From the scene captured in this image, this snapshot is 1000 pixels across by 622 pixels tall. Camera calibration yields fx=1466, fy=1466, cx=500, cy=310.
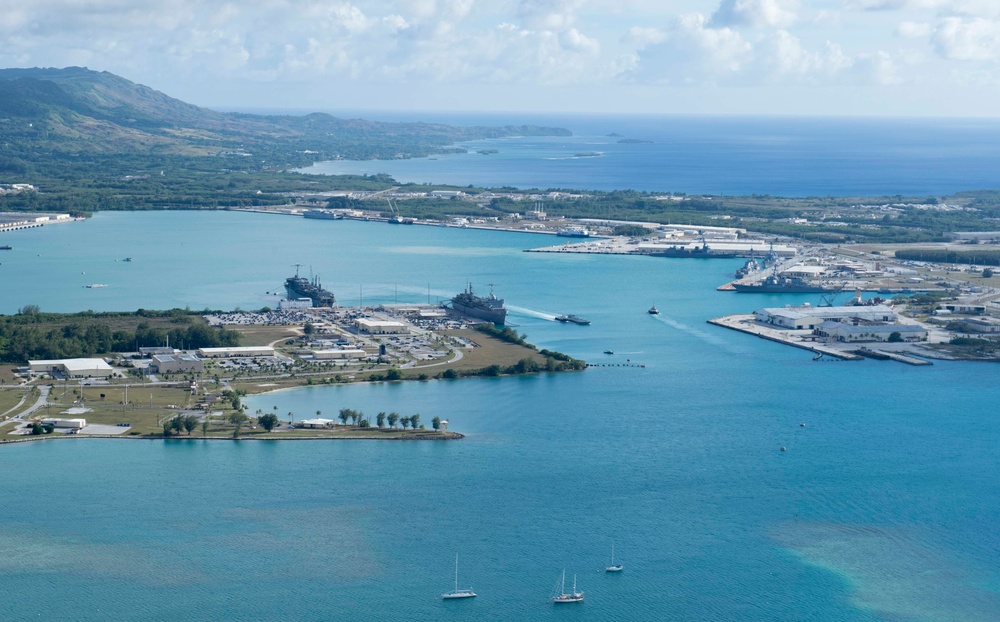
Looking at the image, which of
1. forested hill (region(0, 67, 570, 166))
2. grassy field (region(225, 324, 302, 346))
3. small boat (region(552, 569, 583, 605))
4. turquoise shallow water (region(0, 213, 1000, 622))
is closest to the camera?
small boat (region(552, 569, 583, 605))

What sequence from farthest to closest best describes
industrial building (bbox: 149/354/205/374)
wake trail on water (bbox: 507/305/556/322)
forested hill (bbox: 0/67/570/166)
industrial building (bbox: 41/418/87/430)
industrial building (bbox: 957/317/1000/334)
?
forested hill (bbox: 0/67/570/166) → wake trail on water (bbox: 507/305/556/322) → industrial building (bbox: 957/317/1000/334) → industrial building (bbox: 149/354/205/374) → industrial building (bbox: 41/418/87/430)

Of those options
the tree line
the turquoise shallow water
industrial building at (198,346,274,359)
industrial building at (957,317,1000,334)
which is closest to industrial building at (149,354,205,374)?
industrial building at (198,346,274,359)

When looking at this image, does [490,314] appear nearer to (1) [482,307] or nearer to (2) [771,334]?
(1) [482,307]

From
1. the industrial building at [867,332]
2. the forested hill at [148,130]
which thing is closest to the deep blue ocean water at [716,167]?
the forested hill at [148,130]

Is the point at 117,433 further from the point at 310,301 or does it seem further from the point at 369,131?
the point at 369,131

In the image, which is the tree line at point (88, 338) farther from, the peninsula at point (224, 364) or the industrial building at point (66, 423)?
the industrial building at point (66, 423)

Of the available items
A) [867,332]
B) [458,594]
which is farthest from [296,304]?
[458,594]

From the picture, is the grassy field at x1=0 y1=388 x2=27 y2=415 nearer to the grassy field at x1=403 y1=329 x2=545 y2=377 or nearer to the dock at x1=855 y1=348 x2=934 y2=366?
the grassy field at x1=403 y1=329 x2=545 y2=377
